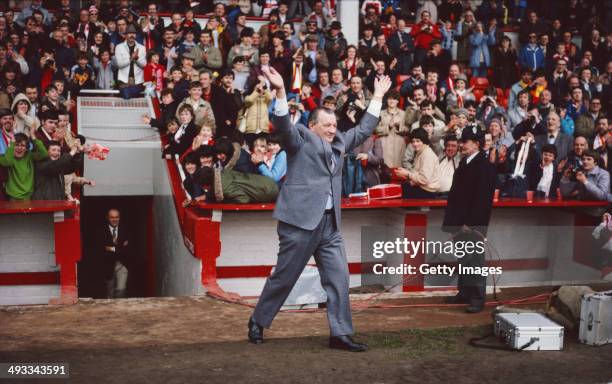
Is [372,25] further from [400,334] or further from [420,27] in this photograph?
[400,334]

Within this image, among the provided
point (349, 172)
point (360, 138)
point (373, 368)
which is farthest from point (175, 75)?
point (373, 368)

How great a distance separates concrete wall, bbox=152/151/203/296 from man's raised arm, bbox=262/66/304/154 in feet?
12.3

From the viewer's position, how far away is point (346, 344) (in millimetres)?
6957

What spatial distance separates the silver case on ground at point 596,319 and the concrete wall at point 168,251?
442 centimetres

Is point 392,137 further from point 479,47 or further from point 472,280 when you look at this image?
point 479,47

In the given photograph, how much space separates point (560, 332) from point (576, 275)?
4.46m

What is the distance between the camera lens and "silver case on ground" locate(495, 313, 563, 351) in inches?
278

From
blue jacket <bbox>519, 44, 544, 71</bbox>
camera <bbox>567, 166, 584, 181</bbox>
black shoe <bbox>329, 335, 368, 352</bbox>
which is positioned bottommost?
black shoe <bbox>329, 335, 368, 352</bbox>

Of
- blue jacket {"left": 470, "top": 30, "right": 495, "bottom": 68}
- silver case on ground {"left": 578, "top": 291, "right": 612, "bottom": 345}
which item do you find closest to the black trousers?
silver case on ground {"left": 578, "top": 291, "right": 612, "bottom": 345}

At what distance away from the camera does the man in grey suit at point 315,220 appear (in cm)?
680

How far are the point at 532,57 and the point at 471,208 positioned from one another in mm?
9992

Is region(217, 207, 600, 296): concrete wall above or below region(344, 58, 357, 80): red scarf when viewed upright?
below

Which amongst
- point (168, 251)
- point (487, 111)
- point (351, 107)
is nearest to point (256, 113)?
point (351, 107)

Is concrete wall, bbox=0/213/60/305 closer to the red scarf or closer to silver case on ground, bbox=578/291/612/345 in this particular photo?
silver case on ground, bbox=578/291/612/345
